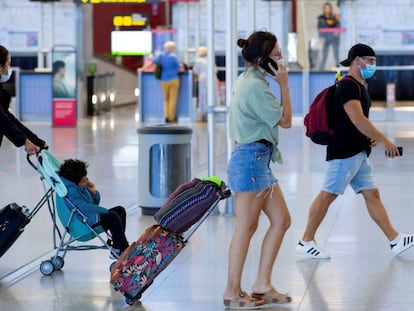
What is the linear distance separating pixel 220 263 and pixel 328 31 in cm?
2049

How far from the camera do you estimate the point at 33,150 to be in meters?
8.27

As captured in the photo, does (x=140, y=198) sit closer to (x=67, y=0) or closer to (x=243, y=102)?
(x=243, y=102)

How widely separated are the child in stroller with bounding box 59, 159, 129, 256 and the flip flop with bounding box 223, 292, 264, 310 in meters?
1.16

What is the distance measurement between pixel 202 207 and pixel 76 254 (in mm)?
2404

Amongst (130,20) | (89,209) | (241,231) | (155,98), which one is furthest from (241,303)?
(130,20)

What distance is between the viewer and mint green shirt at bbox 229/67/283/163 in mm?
7145

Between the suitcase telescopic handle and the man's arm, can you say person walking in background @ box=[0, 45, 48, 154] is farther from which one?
the man's arm

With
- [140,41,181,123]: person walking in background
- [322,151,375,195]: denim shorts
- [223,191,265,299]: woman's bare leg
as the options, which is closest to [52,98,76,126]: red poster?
[140,41,181,123]: person walking in background

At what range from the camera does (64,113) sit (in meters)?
25.2

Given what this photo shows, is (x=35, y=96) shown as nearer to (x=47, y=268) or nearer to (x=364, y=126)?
(x=47, y=268)

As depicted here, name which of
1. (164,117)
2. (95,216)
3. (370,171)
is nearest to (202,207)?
(95,216)

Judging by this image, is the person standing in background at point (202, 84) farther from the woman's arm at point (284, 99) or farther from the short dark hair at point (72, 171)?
the woman's arm at point (284, 99)

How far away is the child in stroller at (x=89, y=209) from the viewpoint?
8.30 meters

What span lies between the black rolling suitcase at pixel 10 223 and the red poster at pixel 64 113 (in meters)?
16.8
